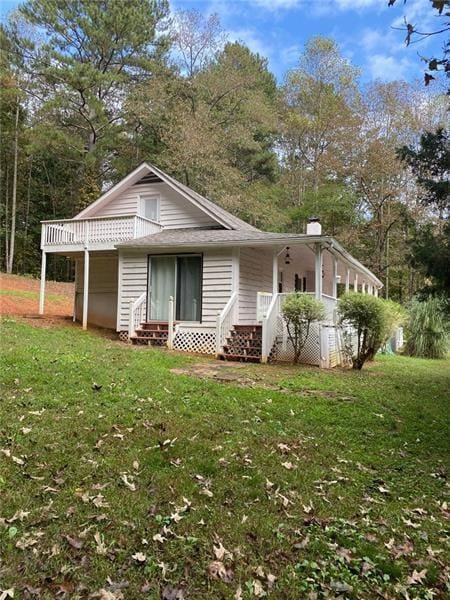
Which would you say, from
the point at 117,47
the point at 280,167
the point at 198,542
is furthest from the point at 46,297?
the point at 198,542

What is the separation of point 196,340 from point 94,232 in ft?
15.7

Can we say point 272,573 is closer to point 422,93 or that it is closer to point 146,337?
point 146,337

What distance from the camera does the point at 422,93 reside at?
22.8m

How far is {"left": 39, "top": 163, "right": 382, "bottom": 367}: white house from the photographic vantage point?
11.0m

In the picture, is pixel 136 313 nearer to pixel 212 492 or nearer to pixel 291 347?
pixel 291 347

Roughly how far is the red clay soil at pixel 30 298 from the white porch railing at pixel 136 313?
3352mm

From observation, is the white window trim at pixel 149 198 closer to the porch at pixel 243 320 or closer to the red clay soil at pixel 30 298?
the porch at pixel 243 320

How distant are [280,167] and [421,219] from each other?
10735mm

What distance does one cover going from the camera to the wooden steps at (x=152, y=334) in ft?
39.4

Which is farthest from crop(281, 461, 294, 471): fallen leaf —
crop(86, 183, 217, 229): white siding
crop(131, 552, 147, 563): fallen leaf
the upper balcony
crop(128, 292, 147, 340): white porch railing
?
crop(86, 183, 217, 229): white siding

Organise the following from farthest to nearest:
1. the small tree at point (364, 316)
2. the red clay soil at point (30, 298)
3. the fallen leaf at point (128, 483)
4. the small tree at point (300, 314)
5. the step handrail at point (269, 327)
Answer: the red clay soil at point (30, 298) → the step handrail at point (269, 327) → the small tree at point (300, 314) → the small tree at point (364, 316) → the fallen leaf at point (128, 483)

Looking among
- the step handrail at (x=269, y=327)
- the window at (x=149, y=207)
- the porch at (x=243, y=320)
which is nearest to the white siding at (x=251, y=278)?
the porch at (x=243, y=320)

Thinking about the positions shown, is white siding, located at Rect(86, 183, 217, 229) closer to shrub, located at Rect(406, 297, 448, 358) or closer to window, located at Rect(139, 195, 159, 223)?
window, located at Rect(139, 195, 159, 223)

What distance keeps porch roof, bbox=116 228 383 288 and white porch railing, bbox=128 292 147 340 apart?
4.88 feet
